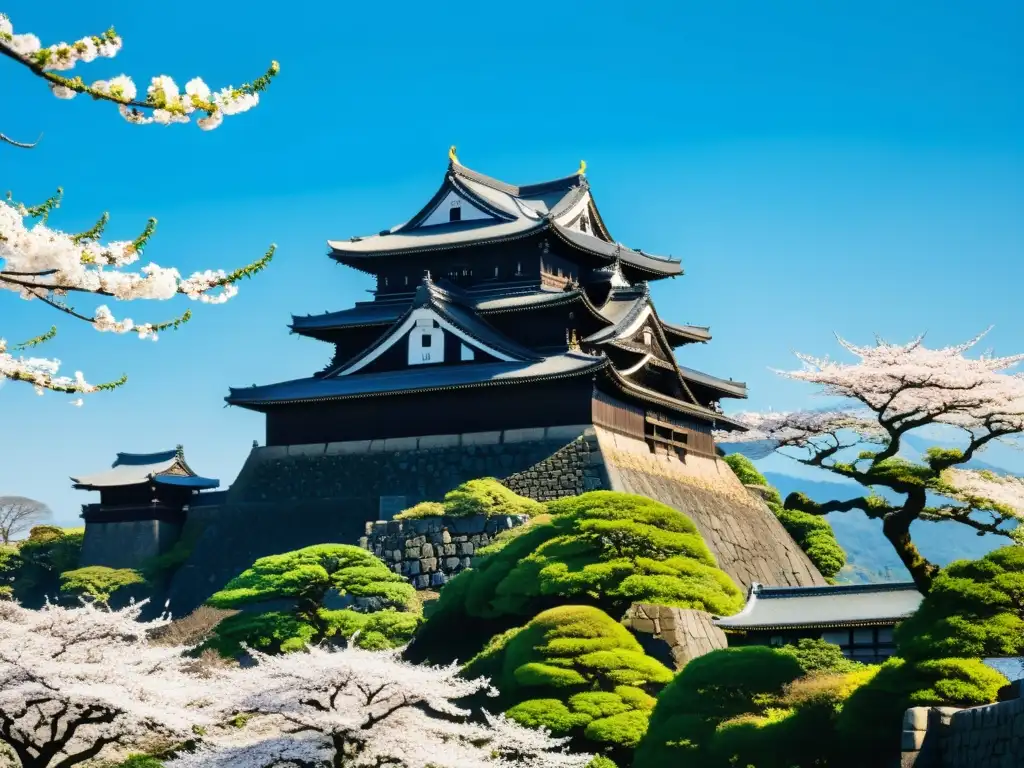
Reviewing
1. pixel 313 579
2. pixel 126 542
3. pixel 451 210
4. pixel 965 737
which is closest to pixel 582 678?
pixel 965 737

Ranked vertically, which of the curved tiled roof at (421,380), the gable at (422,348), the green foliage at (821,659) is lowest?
the green foliage at (821,659)

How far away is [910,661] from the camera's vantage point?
16250mm

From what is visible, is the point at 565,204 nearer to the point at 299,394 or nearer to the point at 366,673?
the point at 299,394

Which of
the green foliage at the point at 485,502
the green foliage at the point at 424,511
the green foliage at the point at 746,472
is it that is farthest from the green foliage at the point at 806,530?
the green foliage at the point at 424,511

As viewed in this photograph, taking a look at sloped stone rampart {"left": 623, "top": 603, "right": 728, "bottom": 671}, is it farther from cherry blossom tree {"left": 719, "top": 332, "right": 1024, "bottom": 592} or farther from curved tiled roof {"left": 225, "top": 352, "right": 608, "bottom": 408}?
curved tiled roof {"left": 225, "top": 352, "right": 608, "bottom": 408}

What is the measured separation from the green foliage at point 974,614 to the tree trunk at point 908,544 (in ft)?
10.8

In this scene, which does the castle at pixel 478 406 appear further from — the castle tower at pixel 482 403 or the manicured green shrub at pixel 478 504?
the manicured green shrub at pixel 478 504

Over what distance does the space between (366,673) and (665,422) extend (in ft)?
71.3

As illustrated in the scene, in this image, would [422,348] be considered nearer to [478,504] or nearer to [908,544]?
[478,504]

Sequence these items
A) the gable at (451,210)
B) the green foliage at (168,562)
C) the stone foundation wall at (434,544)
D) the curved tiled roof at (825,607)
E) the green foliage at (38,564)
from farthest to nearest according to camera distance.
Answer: the gable at (451,210)
the green foliage at (38,564)
the green foliage at (168,562)
the stone foundation wall at (434,544)
the curved tiled roof at (825,607)

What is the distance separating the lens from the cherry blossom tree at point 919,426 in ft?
69.8

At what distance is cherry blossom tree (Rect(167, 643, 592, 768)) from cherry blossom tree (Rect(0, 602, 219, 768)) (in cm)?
138

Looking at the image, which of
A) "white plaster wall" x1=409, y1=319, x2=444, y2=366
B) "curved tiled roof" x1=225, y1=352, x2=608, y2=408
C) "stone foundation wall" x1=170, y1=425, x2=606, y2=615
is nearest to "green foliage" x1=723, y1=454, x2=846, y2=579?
"curved tiled roof" x1=225, y1=352, x2=608, y2=408

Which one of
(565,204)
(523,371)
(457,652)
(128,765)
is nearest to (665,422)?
(523,371)
